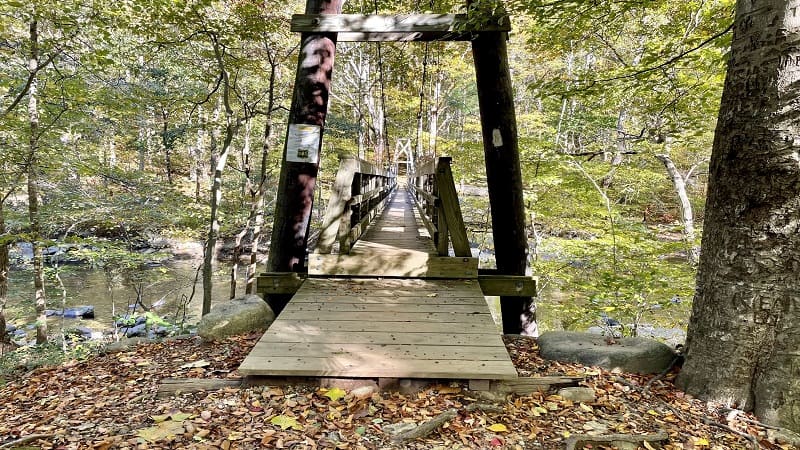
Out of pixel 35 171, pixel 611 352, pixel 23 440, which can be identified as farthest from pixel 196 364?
pixel 35 171

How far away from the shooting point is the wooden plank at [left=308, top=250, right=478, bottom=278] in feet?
12.3

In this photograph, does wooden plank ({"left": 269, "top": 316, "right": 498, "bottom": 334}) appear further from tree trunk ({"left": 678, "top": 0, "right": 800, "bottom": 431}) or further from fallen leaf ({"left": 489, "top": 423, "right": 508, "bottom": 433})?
tree trunk ({"left": 678, "top": 0, "right": 800, "bottom": 431})

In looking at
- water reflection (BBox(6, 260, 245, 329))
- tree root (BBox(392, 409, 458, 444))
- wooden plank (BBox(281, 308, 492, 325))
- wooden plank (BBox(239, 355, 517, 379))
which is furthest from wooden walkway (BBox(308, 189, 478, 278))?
water reflection (BBox(6, 260, 245, 329))

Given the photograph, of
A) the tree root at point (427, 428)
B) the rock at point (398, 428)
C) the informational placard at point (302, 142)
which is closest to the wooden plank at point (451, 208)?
the informational placard at point (302, 142)

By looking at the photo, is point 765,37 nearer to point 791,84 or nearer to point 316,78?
point 791,84

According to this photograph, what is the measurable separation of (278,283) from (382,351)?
159cm

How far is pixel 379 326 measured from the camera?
282 cm

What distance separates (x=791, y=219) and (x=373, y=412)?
94.2 inches

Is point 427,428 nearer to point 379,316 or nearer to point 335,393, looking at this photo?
point 335,393

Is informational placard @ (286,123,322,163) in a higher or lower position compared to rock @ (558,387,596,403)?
higher

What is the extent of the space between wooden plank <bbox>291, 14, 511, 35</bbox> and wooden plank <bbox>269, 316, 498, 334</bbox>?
261 centimetres

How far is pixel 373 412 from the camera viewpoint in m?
2.11

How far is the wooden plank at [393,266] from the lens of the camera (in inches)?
147

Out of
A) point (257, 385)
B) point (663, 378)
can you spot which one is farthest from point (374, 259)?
point (663, 378)
